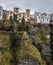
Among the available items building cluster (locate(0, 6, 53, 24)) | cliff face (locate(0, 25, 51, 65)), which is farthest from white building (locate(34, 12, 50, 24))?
Answer: cliff face (locate(0, 25, 51, 65))

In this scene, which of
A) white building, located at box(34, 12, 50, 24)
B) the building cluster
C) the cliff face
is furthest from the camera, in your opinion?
white building, located at box(34, 12, 50, 24)

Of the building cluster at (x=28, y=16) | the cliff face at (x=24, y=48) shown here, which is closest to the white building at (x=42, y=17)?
the building cluster at (x=28, y=16)

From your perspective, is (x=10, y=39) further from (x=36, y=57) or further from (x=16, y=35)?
(x=36, y=57)

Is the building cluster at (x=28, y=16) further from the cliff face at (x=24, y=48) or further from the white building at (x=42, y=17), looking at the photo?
the cliff face at (x=24, y=48)

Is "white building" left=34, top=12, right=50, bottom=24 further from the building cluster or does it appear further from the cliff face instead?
the cliff face

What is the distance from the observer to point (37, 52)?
3881 centimetres

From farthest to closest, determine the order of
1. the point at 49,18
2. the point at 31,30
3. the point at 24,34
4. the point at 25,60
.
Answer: the point at 49,18, the point at 31,30, the point at 24,34, the point at 25,60

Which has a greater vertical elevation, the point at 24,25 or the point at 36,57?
the point at 24,25

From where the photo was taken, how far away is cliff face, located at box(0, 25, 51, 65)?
36.3m

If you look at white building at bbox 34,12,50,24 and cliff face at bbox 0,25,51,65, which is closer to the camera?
cliff face at bbox 0,25,51,65

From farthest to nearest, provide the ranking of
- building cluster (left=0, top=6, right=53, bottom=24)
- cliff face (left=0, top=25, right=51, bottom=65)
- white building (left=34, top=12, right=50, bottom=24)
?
white building (left=34, top=12, right=50, bottom=24), building cluster (left=0, top=6, right=53, bottom=24), cliff face (left=0, top=25, right=51, bottom=65)

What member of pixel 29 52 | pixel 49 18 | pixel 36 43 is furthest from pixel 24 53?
pixel 49 18

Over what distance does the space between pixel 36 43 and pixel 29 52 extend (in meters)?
3.72

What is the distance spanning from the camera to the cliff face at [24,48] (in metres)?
36.3
